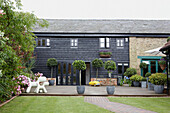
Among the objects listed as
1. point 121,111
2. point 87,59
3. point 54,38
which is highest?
point 54,38

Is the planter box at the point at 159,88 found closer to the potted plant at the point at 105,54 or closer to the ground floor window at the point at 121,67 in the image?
the ground floor window at the point at 121,67

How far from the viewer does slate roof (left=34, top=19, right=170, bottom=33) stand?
16.4m

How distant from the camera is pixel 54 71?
16.3 m

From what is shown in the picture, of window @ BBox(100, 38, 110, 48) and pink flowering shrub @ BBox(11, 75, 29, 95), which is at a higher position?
window @ BBox(100, 38, 110, 48)

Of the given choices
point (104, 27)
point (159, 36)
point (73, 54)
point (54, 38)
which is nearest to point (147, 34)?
point (159, 36)

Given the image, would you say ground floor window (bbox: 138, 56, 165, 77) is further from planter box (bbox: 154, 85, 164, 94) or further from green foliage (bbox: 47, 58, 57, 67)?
green foliage (bbox: 47, 58, 57, 67)

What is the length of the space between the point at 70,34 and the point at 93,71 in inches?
138

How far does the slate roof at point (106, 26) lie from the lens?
53.7 ft

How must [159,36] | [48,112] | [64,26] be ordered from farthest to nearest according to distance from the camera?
[64,26] < [159,36] < [48,112]

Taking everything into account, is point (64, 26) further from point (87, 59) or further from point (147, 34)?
point (147, 34)

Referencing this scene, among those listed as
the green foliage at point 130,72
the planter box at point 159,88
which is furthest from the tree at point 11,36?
the green foliage at point 130,72

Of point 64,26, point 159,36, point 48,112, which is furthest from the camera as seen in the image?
point 64,26

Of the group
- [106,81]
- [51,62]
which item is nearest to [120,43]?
[106,81]

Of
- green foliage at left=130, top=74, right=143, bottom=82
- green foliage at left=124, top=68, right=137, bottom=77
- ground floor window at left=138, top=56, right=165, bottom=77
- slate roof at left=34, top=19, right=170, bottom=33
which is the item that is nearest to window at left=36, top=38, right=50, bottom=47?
slate roof at left=34, top=19, right=170, bottom=33
